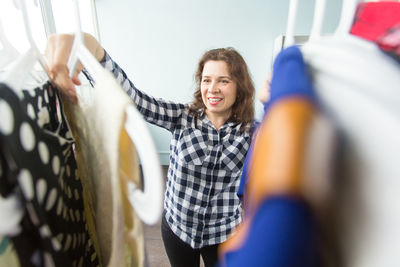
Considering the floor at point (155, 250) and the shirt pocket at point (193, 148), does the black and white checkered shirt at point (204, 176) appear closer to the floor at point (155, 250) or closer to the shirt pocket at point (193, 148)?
the shirt pocket at point (193, 148)

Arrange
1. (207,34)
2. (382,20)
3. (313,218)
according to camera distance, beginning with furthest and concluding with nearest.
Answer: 1. (207,34)
2. (382,20)
3. (313,218)

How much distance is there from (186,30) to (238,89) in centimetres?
149

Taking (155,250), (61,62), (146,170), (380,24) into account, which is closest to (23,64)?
(61,62)

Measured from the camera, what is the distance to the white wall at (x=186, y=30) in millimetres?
1913

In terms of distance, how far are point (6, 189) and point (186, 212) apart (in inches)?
25.1

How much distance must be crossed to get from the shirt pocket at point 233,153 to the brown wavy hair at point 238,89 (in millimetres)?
70

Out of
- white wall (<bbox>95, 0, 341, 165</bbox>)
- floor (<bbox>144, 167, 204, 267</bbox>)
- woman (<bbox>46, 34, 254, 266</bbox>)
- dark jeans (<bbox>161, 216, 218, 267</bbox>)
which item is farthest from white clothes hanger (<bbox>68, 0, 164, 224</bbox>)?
white wall (<bbox>95, 0, 341, 165</bbox>)

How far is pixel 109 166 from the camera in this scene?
0.24 meters

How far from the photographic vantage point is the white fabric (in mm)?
118

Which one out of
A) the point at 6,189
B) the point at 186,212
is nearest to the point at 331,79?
the point at 6,189

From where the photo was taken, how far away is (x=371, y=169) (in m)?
0.13

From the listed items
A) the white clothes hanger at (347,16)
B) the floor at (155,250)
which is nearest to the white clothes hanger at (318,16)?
the white clothes hanger at (347,16)

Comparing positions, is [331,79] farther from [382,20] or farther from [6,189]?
[6,189]

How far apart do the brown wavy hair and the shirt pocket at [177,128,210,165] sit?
77 millimetres
